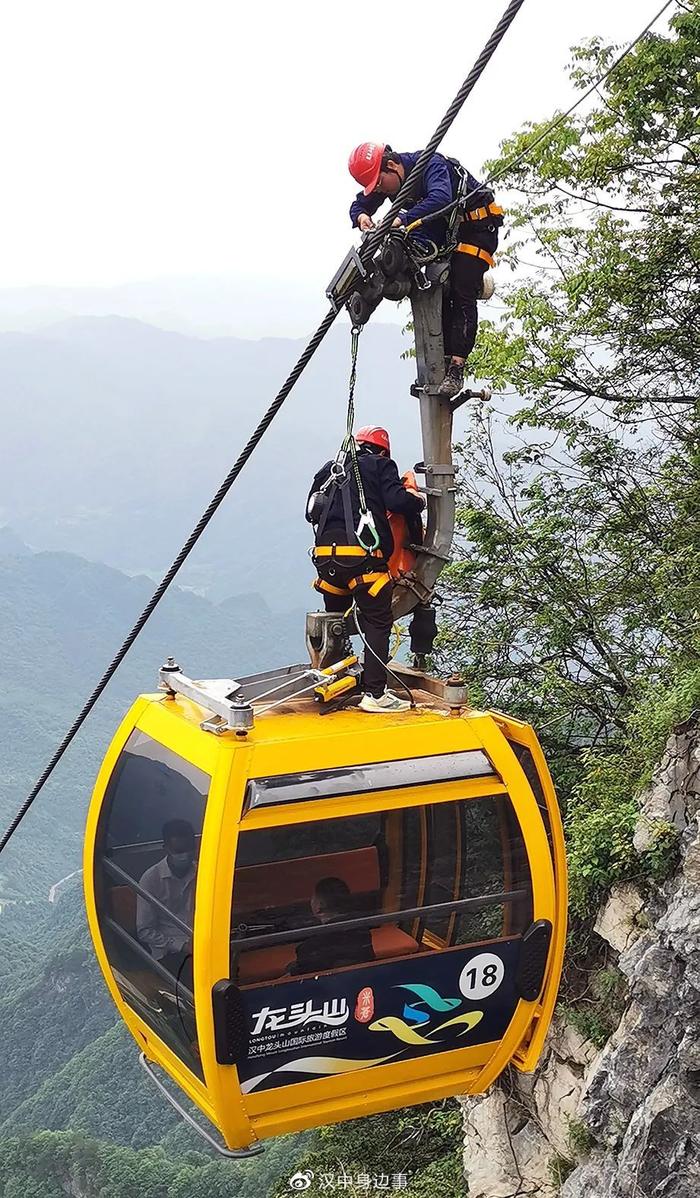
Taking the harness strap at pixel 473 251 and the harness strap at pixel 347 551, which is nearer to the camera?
the harness strap at pixel 347 551

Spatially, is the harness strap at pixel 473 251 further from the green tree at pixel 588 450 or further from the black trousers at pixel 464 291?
the green tree at pixel 588 450

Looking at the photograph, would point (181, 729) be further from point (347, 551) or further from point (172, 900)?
point (347, 551)

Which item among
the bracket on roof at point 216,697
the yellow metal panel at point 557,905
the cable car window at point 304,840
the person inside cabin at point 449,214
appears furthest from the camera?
the person inside cabin at point 449,214

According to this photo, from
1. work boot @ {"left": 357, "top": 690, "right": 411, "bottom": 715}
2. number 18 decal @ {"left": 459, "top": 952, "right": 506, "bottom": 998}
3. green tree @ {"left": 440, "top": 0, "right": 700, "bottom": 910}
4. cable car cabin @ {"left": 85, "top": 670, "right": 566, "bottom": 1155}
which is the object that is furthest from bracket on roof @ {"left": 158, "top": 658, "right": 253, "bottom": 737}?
green tree @ {"left": 440, "top": 0, "right": 700, "bottom": 910}

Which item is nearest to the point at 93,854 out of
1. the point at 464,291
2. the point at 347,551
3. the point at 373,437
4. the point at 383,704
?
the point at 383,704

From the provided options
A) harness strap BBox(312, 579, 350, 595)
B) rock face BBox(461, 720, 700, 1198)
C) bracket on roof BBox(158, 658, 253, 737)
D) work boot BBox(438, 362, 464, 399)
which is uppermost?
work boot BBox(438, 362, 464, 399)

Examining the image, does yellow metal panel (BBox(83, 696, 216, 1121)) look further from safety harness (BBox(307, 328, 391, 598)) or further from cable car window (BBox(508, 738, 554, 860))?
cable car window (BBox(508, 738, 554, 860))

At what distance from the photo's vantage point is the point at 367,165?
16.8 ft

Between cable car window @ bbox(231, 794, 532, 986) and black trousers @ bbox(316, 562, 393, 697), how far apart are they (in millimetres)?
736

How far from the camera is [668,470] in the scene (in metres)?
11.7

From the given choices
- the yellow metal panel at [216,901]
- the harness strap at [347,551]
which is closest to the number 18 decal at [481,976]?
the yellow metal panel at [216,901]

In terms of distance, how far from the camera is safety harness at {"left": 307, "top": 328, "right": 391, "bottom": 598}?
514 centimetres

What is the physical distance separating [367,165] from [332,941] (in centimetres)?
318

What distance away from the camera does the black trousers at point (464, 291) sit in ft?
17.4
